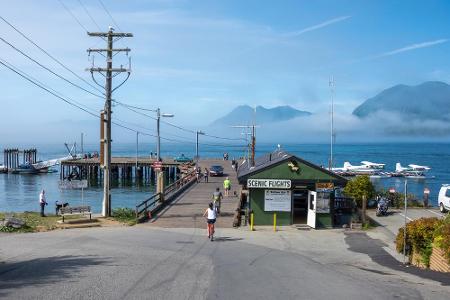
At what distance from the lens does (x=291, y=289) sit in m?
12.9

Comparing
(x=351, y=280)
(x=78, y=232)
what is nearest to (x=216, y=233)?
(x=78, y=232)

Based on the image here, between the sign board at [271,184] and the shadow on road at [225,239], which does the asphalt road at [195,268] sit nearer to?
the shadow on road at [225,239]

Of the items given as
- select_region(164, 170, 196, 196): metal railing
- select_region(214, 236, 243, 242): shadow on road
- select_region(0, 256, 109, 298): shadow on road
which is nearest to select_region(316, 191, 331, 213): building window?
select_region(214, 236, 243, 242): shadow on road

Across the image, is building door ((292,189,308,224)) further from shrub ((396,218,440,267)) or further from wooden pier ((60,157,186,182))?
wooden pier ((60,157,186,182))

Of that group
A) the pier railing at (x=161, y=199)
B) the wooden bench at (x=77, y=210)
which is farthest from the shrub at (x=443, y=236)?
the wooden bench at (x=77, y=210)

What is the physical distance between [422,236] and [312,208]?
10034mm

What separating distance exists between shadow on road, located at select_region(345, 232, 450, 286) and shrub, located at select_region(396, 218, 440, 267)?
60cm

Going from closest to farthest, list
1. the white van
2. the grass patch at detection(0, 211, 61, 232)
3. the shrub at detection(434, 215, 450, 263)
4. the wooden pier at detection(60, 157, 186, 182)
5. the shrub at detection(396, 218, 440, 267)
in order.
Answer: the shrub at detection(434, 215, 450, 263)
the shrub at detection(396, 218, 440, 267)
the grass patch at detection(0, 211, 61, 232)
the white van
the wooden pier at detection(60, 157, 186, 182)

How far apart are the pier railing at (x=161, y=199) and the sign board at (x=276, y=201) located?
646 centimetres

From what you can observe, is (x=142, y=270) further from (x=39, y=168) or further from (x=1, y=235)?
(x=39, y=168)

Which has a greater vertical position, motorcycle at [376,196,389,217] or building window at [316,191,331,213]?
building window at [316,191,331,213]

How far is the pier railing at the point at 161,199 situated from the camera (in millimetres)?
29250

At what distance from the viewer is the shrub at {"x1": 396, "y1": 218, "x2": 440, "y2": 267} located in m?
16.8

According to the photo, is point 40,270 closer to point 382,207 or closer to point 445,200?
point 382,207
